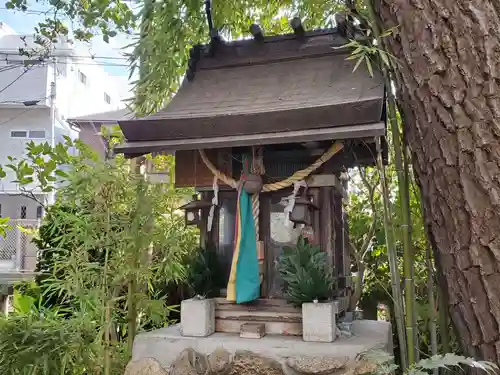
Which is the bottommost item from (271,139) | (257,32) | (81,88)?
(271,139)

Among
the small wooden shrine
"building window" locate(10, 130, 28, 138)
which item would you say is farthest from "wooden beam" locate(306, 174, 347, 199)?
"building window" locate(10, 130, 28, 138)

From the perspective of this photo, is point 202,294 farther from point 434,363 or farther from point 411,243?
point 434,363

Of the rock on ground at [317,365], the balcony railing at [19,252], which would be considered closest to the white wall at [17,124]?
the balcony railing at [19,252]

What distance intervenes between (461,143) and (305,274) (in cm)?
118

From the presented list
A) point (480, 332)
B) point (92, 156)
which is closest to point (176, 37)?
point (92, 156)

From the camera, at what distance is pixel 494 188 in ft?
7.45

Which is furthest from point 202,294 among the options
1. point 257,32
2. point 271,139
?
point 257,32

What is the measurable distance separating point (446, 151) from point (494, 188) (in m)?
0.30

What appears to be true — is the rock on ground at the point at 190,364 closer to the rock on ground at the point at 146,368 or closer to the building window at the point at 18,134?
the rock on ground at the point at 146,368

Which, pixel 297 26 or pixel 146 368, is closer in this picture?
pixel 146 368

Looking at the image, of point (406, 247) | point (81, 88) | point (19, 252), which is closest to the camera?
point (406, 247)

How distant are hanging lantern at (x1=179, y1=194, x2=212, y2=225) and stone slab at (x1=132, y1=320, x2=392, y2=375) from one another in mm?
797

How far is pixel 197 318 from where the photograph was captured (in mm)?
3070

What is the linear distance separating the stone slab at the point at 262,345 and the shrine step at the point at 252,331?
3 cm
